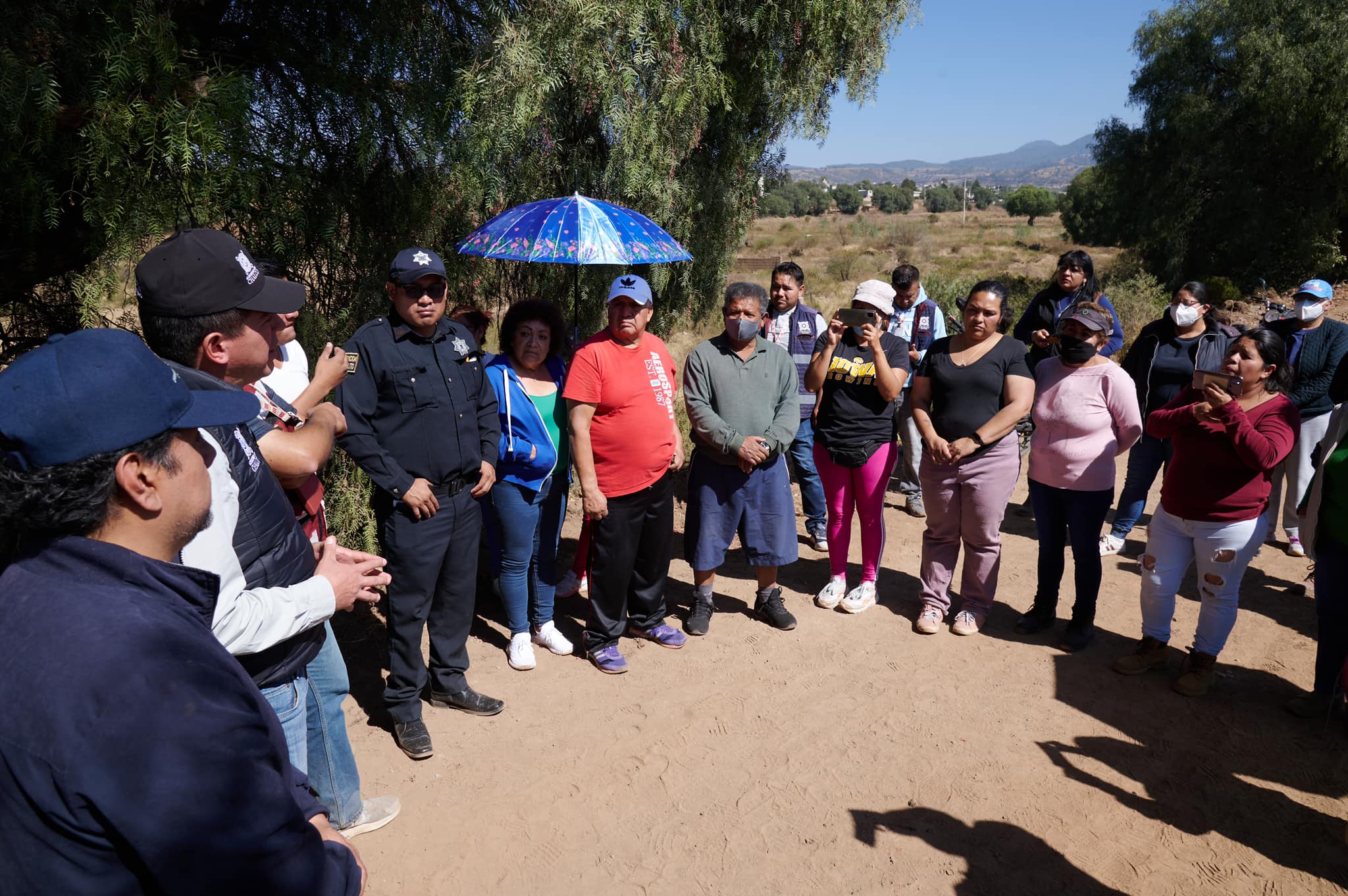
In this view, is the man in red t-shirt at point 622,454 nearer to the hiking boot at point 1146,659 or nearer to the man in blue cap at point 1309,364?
the hiking boot at point 1146,659

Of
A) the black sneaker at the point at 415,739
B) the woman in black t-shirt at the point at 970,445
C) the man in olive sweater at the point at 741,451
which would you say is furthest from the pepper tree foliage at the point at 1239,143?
the black sneaker at the point at 415,739

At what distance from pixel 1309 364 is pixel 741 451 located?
14.0ft

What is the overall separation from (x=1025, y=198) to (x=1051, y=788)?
272 ft

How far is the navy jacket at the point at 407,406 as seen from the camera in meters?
3.60

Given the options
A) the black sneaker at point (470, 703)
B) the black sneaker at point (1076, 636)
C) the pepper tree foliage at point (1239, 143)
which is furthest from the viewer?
the pepper tree foliage at point (1239, 143)

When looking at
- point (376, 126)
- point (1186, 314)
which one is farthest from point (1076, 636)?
point (376, 126)

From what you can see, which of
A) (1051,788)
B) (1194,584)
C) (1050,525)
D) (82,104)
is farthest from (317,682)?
(1194,584)

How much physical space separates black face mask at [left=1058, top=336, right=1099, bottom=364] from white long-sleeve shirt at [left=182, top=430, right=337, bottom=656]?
13.6 feet

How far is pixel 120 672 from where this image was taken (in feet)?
3.95

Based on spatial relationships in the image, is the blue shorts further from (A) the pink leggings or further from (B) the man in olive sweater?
(A) the pink leggings

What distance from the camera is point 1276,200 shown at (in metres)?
18.2

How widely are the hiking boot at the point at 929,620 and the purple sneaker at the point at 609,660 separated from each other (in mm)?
1839

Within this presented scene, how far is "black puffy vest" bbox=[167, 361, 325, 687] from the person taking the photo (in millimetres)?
2139

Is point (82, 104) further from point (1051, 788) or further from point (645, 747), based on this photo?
point (1051, 788)
